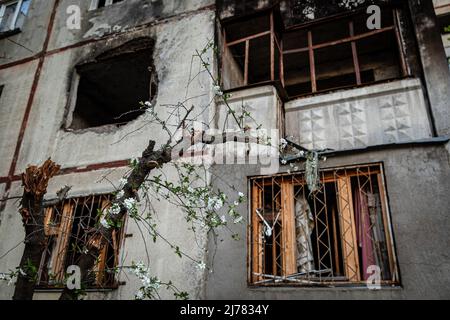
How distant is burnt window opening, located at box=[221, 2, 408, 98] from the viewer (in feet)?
24.1

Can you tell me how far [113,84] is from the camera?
9.92 metres

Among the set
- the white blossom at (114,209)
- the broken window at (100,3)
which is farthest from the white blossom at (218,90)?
the broken window at (100,3)

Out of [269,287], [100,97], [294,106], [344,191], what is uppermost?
[100,97]

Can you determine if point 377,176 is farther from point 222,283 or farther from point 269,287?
point 222,283

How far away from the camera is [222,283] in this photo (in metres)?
5.82

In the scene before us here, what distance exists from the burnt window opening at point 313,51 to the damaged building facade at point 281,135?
4cm

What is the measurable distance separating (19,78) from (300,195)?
7.54 m

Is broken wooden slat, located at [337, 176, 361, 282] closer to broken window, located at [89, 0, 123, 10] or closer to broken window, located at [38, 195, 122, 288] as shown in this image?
broken window, located at [38, 195, 122, 288]

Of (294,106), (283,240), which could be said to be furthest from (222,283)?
(294,106)

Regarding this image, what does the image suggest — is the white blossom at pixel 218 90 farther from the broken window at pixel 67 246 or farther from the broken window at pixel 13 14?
the broken window at pixel 13 14

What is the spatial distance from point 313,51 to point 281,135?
249cm

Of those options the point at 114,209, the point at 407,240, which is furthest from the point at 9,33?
the point at 407,240

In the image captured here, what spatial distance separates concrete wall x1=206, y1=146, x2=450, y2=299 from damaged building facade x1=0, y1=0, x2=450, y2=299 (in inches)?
0.6
